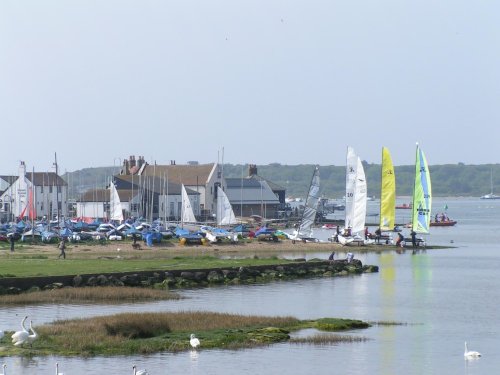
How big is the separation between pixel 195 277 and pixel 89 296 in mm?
10312

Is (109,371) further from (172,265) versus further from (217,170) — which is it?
(217,170)

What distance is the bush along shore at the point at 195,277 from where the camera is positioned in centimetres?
5023

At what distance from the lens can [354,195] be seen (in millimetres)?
102375

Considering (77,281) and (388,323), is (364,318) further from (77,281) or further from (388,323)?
(77,281)

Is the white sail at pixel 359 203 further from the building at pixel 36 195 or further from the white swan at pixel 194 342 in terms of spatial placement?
the white swan at pixel 194 342

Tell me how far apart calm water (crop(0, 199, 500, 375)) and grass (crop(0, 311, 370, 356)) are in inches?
34.5

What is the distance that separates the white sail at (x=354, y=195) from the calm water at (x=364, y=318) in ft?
62.7

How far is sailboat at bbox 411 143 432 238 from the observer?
10250cm

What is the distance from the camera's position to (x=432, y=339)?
40344 mm

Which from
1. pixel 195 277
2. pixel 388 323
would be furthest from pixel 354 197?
pixel 388 323

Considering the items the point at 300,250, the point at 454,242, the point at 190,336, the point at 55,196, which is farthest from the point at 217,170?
the point at 190,336

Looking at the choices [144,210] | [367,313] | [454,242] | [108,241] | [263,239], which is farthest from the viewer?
[144,210]

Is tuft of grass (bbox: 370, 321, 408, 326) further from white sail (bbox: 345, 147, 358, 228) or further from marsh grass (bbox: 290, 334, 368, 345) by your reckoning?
white sail (bbox: 345, 147, 358, 228)

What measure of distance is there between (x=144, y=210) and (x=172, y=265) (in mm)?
65237
